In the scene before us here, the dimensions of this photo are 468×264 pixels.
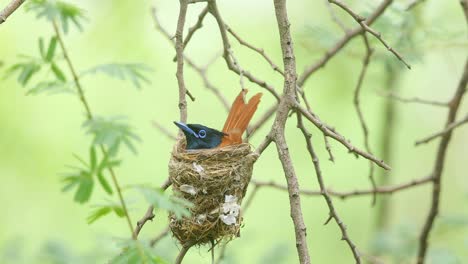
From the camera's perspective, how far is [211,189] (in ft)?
12.5

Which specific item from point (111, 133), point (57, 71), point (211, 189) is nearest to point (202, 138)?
point (211, 189)

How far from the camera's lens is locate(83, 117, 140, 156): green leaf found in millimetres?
2703

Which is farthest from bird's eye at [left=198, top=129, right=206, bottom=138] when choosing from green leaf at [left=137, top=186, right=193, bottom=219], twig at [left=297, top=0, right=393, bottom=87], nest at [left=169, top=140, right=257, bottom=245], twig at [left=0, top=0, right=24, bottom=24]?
green leaf at [left=137, top=186, right=193, bottom=219]

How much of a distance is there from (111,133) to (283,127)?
0.71m

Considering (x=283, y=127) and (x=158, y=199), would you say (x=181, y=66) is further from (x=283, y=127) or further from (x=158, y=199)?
(x=158, y=199)

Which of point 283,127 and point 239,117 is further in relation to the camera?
point 239,117

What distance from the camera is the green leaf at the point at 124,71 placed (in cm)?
336

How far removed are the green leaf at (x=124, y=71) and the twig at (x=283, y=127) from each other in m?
0.66

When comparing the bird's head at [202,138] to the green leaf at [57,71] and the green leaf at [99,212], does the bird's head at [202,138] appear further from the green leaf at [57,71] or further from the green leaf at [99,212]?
the green leaf at [99,212]

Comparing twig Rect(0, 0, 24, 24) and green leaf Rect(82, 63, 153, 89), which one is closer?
twig Rect(0, 0, 24, 24)

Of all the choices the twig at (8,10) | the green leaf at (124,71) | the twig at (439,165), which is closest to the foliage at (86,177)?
the twig at (8,10)

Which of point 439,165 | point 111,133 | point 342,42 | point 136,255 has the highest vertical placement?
point 342,42

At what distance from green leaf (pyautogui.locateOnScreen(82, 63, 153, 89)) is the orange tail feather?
801 mm

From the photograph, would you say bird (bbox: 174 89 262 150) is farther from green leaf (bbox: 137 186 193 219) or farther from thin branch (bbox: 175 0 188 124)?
green leaf (bbox: 137 186 193 219)
